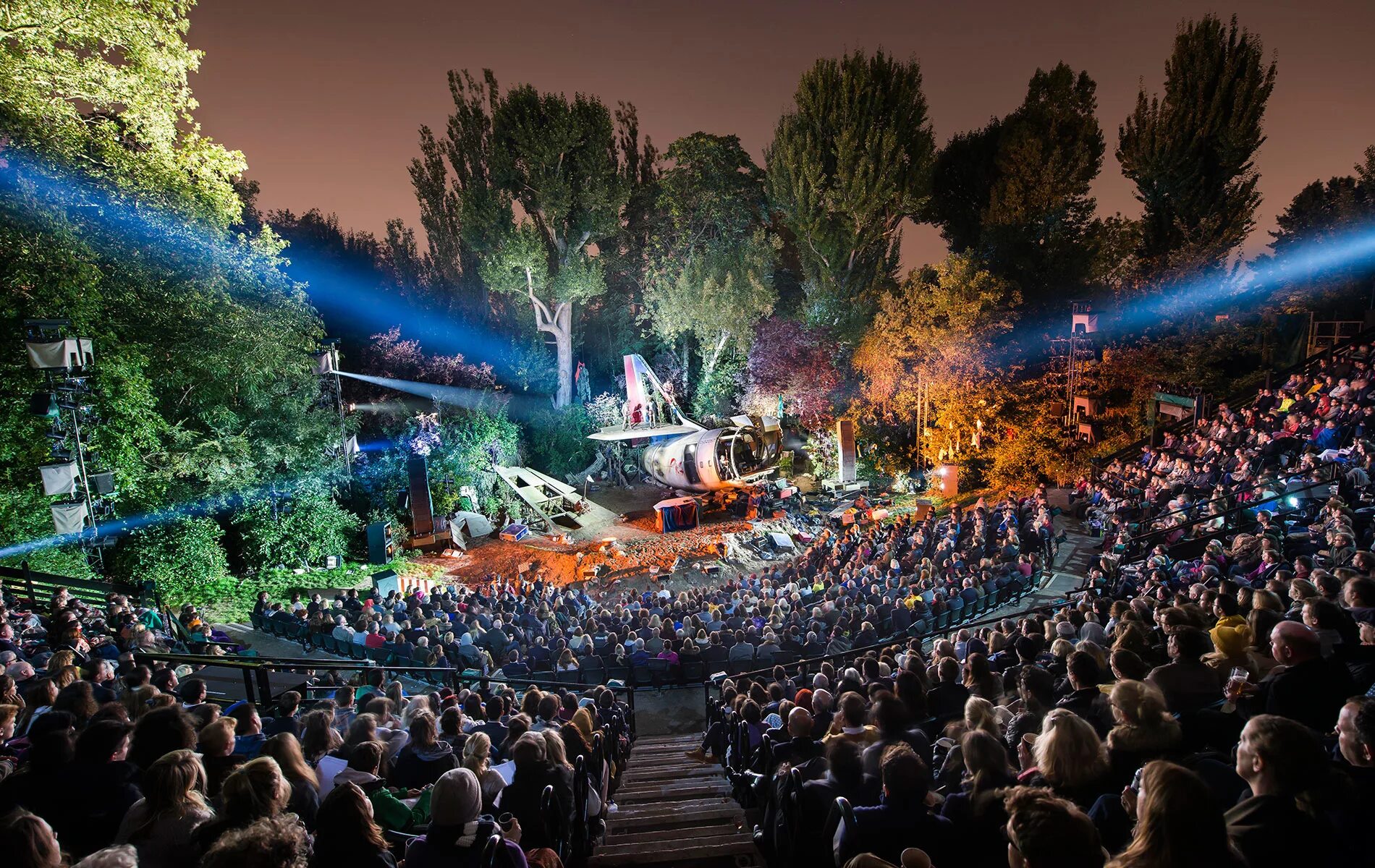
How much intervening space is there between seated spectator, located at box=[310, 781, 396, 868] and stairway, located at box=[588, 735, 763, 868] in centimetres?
189

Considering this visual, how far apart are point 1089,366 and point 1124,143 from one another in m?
11.2

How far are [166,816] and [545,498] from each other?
65.6 ft

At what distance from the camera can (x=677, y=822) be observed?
5.05 metres

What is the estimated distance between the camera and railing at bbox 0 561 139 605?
9741 mm

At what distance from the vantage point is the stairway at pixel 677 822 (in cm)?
421

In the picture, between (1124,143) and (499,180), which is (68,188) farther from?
(1124,143)

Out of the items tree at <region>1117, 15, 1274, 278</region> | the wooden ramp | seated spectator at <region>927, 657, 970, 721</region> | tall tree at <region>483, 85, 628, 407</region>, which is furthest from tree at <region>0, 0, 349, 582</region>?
tree at <region>1117, 15, 1274, 278</region>

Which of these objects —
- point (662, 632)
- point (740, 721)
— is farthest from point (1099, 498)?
point (740, 721)

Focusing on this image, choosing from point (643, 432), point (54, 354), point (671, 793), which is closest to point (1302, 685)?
point (671, 793)

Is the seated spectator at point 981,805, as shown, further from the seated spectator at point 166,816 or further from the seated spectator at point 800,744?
the seated spectator at point 166,816

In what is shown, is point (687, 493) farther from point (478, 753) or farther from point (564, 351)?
point (478, 753)

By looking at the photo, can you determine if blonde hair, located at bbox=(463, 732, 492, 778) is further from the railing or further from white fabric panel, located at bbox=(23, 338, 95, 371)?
white fabric panel, located at bbox=(23, 338, 95, 371)

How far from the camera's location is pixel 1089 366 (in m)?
23.0

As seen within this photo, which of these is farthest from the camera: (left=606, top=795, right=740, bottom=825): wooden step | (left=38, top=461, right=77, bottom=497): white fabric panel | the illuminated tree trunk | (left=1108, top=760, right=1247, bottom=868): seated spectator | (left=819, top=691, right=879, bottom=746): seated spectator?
the illuminated tree trunk
